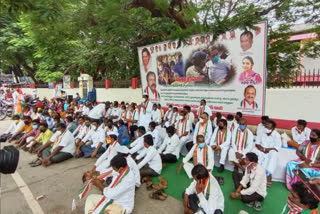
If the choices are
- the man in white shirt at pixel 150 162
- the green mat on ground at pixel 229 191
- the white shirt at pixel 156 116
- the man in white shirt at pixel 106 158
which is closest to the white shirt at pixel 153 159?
the man in white shirt at pixel 150 162

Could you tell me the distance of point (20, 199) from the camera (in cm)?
336

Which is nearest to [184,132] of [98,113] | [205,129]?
[205,129]

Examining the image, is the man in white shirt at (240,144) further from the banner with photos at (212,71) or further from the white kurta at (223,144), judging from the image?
the banner with photos at (212,71)

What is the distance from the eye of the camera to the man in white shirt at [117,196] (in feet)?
8.39

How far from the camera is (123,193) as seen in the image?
8.72ft

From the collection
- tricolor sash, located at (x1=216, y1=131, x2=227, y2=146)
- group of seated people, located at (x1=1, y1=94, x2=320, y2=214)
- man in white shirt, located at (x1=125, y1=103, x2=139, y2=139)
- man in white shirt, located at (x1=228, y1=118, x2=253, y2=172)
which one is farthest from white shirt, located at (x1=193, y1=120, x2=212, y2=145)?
man in white shirt, located at (x1=125, y1=103, x2=139, y2=139)

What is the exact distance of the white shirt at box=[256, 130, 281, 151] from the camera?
387 cm

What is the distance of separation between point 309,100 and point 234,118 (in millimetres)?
2032

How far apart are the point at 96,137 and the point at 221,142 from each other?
342 centimetres

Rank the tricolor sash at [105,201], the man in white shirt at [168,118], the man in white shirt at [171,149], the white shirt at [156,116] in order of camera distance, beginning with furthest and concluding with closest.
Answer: the white shirt at [156,116] < the man in white shirt at [168,118] < the man in white shirt at [171,149] < the tricolor sash at [105,201]

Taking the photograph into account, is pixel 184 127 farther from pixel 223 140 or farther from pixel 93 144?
pixel 93 144

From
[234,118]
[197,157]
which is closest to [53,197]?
[197,157]

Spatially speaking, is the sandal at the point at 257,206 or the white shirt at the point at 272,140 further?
the white shirt at the point at 272,140

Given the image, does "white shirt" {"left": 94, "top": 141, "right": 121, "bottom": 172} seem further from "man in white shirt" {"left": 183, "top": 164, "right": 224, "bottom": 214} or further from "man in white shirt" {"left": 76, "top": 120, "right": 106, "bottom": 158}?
"man in white shirt" {"left": 183, "top": 164, "right": 224, "bottom": 214}
